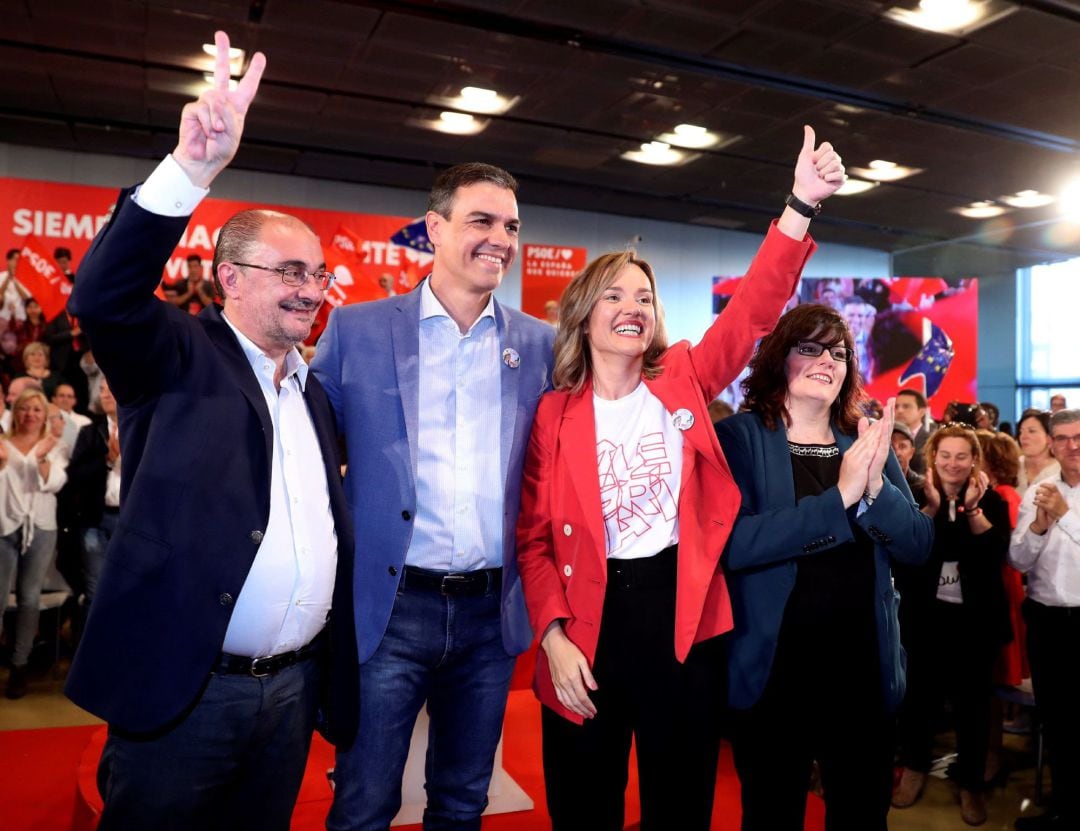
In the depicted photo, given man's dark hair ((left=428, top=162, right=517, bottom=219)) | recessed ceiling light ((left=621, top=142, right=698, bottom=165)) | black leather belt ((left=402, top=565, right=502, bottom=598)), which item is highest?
recessed ceiling light ((left=621, top=142, right=698, bottom=165))

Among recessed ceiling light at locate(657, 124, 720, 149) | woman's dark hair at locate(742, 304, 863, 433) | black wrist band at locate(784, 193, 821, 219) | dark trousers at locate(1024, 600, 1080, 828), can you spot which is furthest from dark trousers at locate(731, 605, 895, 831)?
recessed ceiling light at locate(657, 124, 720, 149)

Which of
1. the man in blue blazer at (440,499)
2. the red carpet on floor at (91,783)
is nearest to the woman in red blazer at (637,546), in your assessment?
the man in blue blazer at (440,499)

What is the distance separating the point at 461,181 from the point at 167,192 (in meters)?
0.84

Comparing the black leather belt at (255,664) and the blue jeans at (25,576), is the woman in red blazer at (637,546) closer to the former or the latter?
the black leather belt at (255,664)

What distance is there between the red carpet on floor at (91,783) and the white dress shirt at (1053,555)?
1.19 m

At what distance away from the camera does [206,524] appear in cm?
157

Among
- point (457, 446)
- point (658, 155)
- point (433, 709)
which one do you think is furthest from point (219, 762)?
point (658, 155)

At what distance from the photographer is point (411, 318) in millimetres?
2096

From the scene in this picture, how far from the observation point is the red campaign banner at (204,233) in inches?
261

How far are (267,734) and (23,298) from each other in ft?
20.0

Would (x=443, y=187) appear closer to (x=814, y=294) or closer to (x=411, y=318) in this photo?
(x=411, y=318)

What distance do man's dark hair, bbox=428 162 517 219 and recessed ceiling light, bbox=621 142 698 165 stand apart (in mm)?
7696

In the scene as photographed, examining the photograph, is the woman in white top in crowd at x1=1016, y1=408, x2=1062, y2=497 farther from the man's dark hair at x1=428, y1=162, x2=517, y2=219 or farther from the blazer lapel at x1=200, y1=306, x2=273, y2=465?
the blazer lapel at x1=200, y1=306, x2=273, y2=465

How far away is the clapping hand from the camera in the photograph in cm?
142
